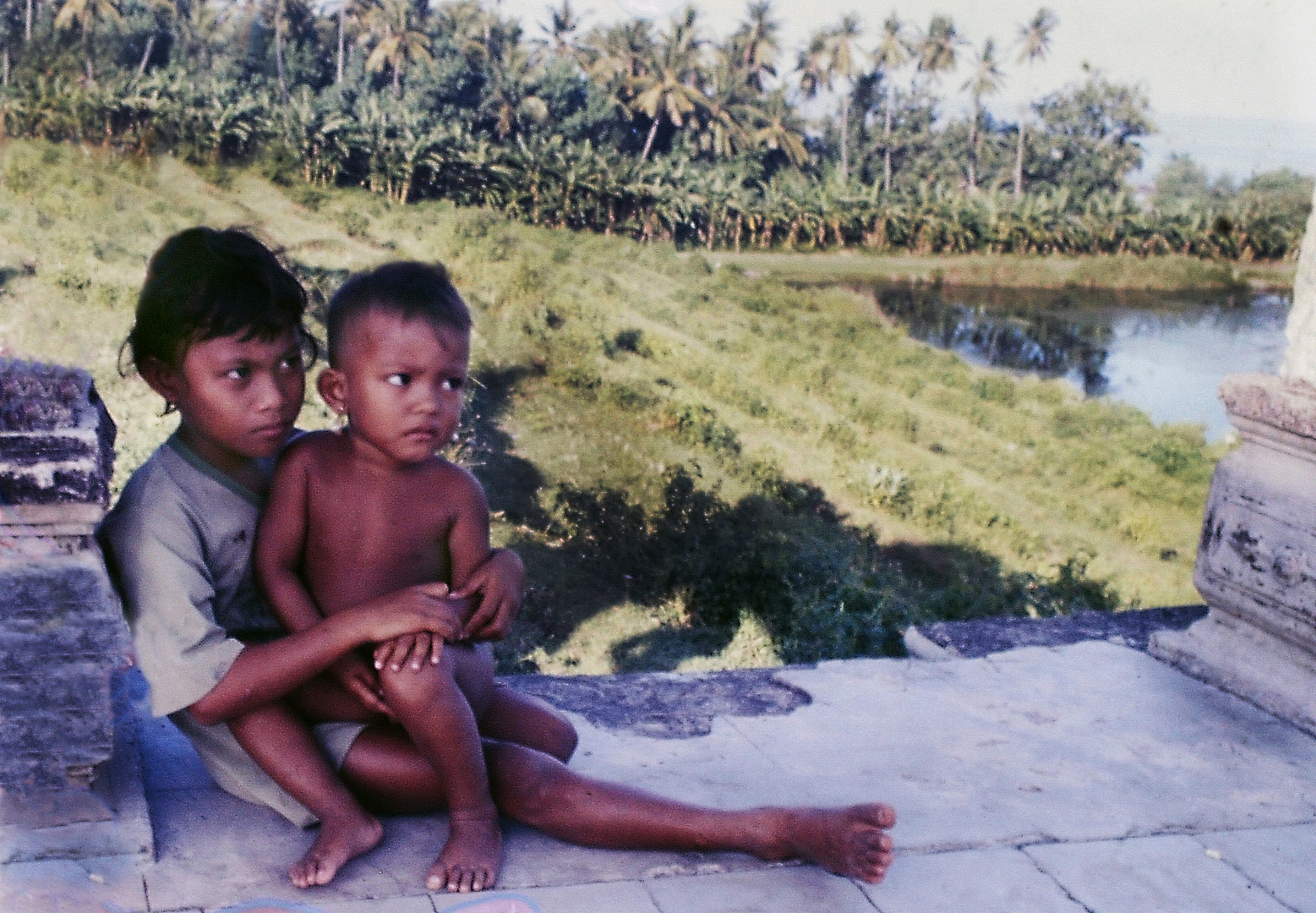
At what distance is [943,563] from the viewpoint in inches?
497

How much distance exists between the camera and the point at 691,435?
13617mm

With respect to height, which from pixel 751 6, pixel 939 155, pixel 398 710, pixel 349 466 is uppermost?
pixel 751 6

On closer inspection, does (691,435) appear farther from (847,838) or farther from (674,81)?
(847,838)

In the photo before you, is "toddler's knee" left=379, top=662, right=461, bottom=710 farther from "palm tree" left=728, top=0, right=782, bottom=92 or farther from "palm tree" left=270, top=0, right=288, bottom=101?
"palm tree" left=728, top=0, right=782, bottom=92

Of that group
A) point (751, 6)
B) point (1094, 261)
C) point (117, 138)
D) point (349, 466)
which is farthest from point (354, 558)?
point (1094, 261)

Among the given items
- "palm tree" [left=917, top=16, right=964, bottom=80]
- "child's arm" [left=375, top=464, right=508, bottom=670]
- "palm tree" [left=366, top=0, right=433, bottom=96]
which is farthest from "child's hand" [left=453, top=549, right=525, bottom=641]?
"palm tree" [left=917, top=16, right=964, bottom=80]

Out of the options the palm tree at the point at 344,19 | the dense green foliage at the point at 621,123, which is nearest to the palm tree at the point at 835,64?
the dense green foliage at the point at 621,123

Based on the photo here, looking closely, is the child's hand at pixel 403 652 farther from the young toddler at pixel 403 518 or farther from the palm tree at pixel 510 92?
the palm tree at pixel 510 92

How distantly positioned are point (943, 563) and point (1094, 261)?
1305cm

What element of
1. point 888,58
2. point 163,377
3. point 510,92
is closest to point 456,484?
point 163,377

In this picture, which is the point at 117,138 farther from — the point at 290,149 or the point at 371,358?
the point at 371,358

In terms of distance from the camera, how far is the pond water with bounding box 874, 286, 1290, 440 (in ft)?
65.4

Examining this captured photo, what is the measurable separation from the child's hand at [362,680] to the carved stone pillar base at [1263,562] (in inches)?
78.1

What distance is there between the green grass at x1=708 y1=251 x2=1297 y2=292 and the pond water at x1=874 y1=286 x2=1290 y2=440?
0.27 m
